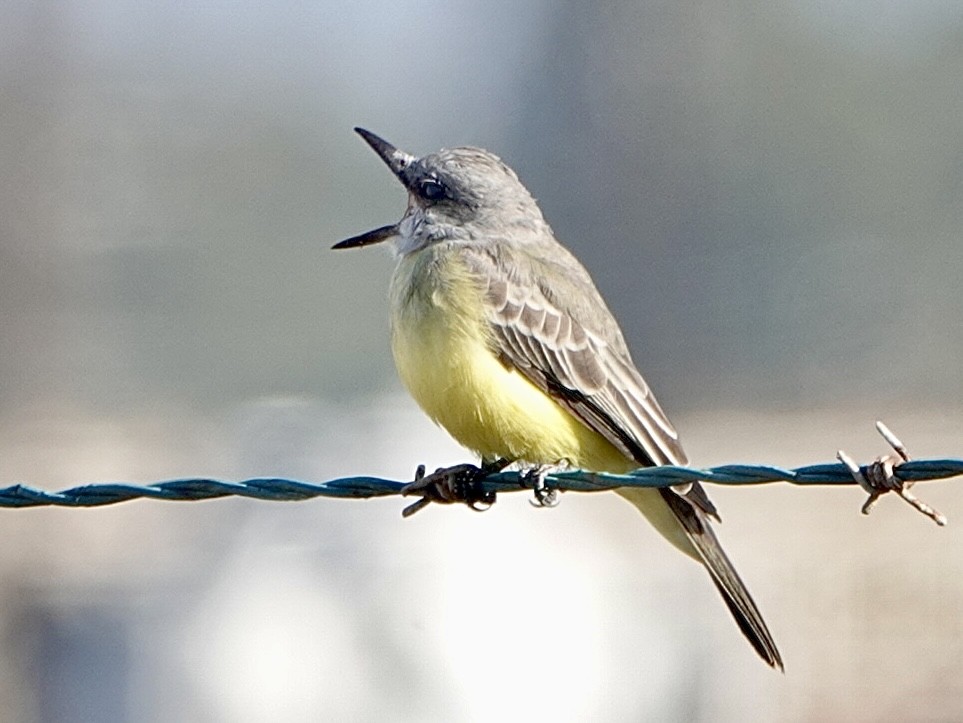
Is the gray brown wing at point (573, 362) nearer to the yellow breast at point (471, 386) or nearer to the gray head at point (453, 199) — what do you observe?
the yellow breast at point (471, 386)

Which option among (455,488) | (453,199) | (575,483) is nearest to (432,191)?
(453,199)

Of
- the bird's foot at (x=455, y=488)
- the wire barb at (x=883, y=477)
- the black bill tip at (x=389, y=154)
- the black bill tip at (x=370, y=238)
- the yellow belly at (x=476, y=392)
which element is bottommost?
the wire barb at (x=883, y=477)

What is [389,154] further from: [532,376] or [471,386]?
[471,386]

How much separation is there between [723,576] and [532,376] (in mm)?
892

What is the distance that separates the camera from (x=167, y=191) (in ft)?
86.5

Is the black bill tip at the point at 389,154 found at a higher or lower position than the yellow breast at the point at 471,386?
higher

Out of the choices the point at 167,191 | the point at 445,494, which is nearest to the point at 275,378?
the point at 167,191

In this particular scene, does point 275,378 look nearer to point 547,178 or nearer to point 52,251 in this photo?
point 52,251

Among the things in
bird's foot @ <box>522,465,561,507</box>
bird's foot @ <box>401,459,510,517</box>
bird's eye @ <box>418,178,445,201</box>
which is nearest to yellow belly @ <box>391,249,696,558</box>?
bird's foot @ <box>522,465,561,507</box>

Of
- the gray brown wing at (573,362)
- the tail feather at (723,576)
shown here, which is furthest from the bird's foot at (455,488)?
the tail feather at (723,576)

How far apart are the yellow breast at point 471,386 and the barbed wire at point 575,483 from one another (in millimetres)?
578

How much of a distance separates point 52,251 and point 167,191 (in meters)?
3.11

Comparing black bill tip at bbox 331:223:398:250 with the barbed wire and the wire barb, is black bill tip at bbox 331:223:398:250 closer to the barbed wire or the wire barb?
the barbed wire

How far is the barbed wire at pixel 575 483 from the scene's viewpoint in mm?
4005
